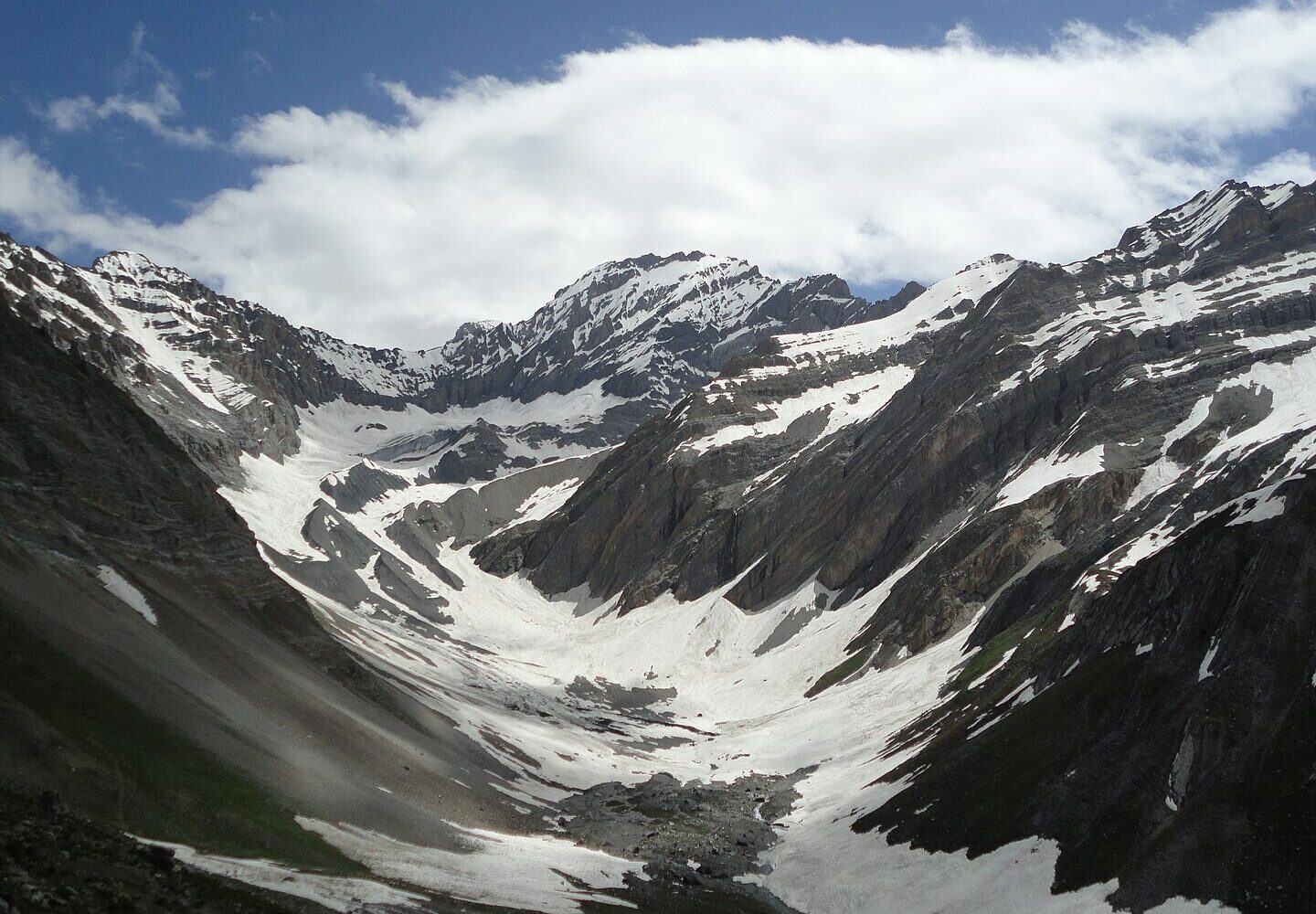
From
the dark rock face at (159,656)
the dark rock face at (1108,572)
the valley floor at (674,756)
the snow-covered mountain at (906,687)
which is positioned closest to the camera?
the dark rock face at (1108,572)

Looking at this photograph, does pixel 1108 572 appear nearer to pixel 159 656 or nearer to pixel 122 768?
pixel 159 656

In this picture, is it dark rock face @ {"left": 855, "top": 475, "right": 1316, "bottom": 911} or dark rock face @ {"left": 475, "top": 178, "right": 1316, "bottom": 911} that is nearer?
dark rock face @ {"left": 855, "top": 475, "right": 1316, "bottom": 911}

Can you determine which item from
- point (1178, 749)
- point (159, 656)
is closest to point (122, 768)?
point (159, 656)

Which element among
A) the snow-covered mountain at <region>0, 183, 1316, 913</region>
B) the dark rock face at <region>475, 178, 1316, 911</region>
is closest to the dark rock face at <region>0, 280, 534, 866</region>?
the snow-covered mountain at <region>0, 183, 1316, 913</region>

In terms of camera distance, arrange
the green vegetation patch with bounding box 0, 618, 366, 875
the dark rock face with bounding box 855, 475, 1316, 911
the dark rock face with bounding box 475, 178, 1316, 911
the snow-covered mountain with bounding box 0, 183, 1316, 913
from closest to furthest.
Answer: the dark rock face with bounding box 855, 475, 1316, 911, the green vegetation patch with bounding box 0, 618, 366, 875, the dark rock face with bounding box 475, 178, 1316, 911, the snow-covered mountain with bounding box 0, 183, 1316, 913

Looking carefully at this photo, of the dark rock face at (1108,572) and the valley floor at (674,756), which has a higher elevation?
the dark rock face at (1108,572)

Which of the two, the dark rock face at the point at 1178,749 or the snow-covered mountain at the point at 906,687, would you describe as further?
the snow-covered mountain at the point at 906,687

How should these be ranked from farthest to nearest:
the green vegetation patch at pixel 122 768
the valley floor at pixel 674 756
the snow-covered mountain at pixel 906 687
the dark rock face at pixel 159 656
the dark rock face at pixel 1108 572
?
the valley floor at pixel 674 756, the snow-covered mountain at pixel 906 687, the dark rock face at pixel 159 656, the dark rock face at pixel 1108 572, the green vegetation patch at pixel 122 768

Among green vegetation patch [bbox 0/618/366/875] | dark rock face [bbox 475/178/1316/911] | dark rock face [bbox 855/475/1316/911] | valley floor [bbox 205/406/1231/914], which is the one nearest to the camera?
dark rock face [bbox 855/475/1316/911]

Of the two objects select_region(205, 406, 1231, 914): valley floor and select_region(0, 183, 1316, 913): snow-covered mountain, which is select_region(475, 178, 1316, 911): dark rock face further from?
select_region(205, 406, 1231, 914): valley floor

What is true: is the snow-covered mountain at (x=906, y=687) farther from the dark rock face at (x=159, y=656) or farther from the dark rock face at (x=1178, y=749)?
the dark rock face at (x=159, y=656)

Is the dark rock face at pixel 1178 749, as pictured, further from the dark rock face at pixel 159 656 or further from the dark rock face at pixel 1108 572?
the dark rock face at pixel 159 656

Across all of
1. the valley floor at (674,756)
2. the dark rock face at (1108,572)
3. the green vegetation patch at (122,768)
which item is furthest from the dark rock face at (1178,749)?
the green vegetation patch at (122,768)
